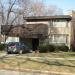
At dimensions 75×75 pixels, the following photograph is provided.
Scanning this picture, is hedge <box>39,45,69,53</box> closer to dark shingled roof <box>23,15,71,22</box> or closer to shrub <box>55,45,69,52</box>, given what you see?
shrub <box>55,45,69,52</box>

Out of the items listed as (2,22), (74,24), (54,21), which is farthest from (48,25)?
(2,22)

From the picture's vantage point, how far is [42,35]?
49.5 meters

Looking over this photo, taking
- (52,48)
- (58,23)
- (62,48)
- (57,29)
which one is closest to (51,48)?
(52,48)

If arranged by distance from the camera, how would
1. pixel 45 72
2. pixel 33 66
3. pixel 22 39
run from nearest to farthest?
pixel 45 72 < pixel 33 66 < pixel 22 39

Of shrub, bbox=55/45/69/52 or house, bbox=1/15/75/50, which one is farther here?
house, bbox=1/15/75/50

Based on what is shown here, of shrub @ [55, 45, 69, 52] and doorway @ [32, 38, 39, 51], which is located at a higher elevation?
doorway @ [32, 38, 39, 51]

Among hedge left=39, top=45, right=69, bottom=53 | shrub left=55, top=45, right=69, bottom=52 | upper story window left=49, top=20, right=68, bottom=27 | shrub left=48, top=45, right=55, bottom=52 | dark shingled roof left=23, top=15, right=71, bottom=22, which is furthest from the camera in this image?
upper story window left=49, top=20, right=68, bottom=27

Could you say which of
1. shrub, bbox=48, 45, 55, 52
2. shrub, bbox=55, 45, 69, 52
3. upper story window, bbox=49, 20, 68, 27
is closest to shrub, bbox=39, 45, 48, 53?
shrub, bbox=48, 45, 55, 52

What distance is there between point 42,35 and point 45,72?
96.2 feet

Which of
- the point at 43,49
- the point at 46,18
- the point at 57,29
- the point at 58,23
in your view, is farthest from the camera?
the point at 57,29

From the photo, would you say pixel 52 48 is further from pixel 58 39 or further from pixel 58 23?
pixel 58 23

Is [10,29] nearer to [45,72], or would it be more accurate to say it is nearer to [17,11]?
[17,11]

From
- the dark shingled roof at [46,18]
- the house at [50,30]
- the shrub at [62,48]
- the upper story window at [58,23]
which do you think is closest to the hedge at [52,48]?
the shrub at [62,48]


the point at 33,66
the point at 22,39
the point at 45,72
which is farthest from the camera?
the point at 22,39
